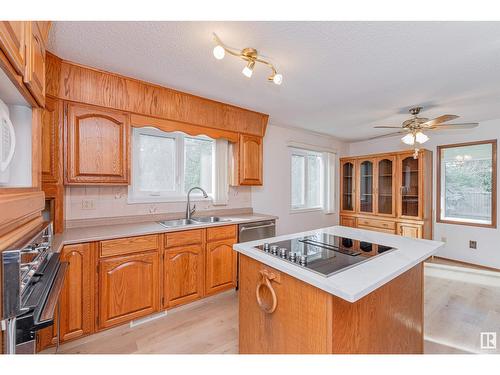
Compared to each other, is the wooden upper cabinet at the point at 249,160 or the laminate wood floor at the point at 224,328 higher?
the wooden upper cabinet at the point at 249,160

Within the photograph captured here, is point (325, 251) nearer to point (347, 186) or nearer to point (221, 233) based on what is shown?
point (221, 233)

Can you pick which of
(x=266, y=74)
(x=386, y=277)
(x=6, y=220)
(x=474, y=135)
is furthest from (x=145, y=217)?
(x=474, y=135)

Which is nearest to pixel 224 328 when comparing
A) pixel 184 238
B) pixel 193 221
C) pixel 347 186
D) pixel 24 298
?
pixel 184 238

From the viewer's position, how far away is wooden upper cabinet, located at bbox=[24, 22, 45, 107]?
1018mm

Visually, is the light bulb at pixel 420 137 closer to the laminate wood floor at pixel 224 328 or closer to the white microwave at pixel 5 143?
the laminate wood floor at pixel 224 328

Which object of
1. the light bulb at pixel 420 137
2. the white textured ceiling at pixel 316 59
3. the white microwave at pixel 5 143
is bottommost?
the white microwave at pixel 5 143

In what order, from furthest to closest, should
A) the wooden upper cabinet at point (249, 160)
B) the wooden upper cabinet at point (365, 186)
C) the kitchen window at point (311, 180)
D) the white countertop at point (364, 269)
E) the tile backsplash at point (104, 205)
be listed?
the wooden upper cabinet at point (365, 186) → the kitchen window at point (311, 180) → the wooden upper cabinet at point (249, 160) → the tile backsplash at point (104, 205) → the white countertop at point (364, 269)

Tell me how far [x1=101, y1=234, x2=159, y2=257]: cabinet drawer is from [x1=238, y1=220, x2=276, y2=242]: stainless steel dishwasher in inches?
37.3

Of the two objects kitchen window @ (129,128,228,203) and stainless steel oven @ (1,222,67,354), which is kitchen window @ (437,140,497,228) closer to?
kitchen window @ (129,128,228,203)

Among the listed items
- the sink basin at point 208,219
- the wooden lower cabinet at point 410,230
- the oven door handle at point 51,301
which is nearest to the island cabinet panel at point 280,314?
the oven door handle at point 51,301

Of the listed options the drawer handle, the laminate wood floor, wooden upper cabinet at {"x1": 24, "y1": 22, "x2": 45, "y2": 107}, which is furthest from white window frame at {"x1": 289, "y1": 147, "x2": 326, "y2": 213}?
wooden upper cabinet at {"x1": 24, "y1": 22, "x2": 45, "y2": 107}

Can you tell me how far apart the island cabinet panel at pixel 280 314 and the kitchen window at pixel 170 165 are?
1.59 m

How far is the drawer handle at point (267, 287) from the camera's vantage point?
1.20 m

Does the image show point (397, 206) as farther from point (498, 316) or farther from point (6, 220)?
point (6, 220)
